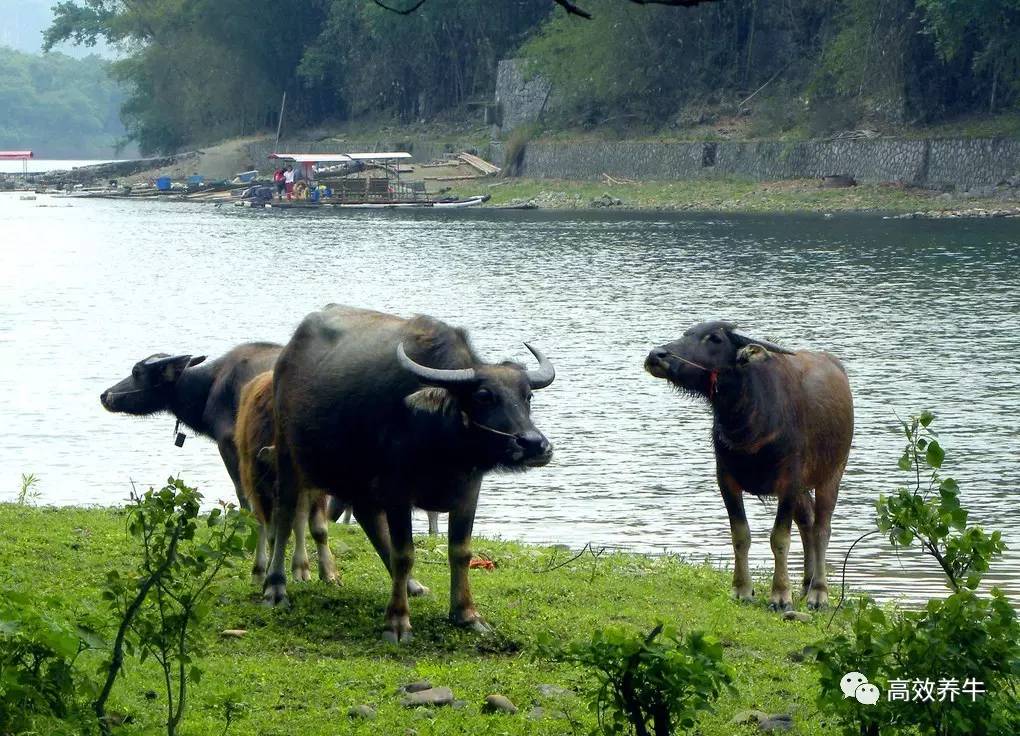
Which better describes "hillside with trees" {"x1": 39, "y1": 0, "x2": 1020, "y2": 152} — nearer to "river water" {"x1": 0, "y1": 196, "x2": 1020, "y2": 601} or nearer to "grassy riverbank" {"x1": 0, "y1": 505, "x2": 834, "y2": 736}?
"river water" {"x1": 0, "y1": 196, "x2": 1020, "y2": 601}

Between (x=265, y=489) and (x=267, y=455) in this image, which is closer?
(x=267, y=455)

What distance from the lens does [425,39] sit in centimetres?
8819

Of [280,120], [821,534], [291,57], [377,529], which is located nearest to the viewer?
[377,529]

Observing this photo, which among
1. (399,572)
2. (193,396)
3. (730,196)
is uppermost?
(193,396)

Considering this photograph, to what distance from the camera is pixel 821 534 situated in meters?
9.84

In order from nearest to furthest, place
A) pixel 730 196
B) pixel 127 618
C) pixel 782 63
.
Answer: pixel 127 618, pixel 730 196, pixel 782 63

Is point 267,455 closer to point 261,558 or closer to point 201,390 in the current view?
point 261,558

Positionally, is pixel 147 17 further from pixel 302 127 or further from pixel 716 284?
pixel 716 284

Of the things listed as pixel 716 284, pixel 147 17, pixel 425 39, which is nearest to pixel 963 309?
pixel 716 284

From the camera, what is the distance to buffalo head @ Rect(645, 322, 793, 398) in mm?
9523

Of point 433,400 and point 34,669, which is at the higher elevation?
point 433,400

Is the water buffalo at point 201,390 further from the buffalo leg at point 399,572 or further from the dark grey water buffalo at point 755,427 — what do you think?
the dark grey water buffalo at point 755,427

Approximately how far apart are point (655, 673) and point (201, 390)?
651 centimetres

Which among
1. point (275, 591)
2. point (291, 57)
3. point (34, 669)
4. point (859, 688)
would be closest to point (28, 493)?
point (275, 591)
